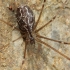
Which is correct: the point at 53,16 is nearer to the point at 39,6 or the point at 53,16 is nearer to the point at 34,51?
the point at 39,6

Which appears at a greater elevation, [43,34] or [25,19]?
[25,19]

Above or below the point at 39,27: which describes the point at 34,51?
below

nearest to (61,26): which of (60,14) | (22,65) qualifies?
(60,14)

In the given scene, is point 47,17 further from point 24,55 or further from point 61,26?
point 24,55

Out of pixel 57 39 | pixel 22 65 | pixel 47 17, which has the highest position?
pixel 47 17
